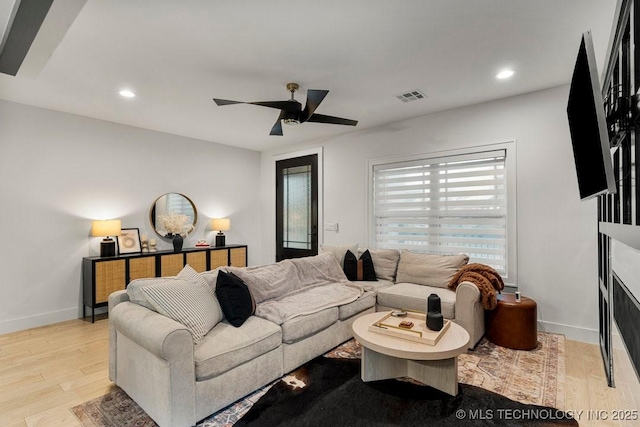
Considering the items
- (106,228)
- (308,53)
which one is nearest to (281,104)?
(308,53)

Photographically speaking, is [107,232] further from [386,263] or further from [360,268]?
[386,263]

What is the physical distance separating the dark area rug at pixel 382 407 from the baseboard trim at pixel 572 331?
1.63m

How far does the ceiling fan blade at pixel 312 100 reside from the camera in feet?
8.78

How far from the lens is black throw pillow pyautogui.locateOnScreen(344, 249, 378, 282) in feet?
13.4

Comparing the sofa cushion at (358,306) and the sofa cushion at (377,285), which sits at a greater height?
the sofa cushion at (377,285)

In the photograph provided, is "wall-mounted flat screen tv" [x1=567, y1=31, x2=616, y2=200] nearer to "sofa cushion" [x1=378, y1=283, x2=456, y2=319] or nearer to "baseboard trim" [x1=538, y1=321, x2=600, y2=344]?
"sofa cushion" [x1=378, y1=283, x2=456, y2=319]

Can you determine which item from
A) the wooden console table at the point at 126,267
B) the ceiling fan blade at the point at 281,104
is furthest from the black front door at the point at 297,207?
the ceiling fan blade at the point at 281,104

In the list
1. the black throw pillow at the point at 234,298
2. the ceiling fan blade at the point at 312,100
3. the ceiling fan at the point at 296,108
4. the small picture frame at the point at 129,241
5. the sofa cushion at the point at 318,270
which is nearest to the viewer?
the black throw pillow at the point at 234,298

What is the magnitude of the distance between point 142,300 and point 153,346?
22.7 inches

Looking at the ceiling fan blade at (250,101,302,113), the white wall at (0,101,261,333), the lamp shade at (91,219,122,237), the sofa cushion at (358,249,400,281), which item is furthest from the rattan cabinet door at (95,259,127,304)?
the sofa cushion at (358,249,400,281)

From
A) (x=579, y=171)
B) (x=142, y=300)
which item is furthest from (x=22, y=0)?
(x=579, y=171)

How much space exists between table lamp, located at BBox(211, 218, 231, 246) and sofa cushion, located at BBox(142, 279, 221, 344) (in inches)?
125

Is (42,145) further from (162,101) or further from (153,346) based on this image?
(153,346)

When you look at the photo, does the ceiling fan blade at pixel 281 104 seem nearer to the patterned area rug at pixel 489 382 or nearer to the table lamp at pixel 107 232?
the patterned area rug at pixel 489 382
